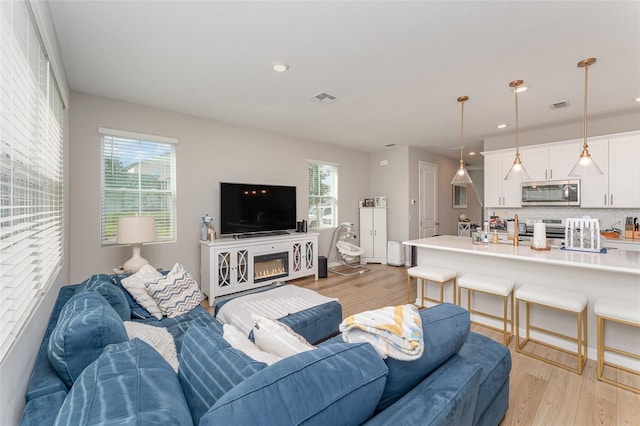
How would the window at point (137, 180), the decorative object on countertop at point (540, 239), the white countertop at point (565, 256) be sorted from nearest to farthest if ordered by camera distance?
the white countertop at point (565, 256) → the decorative object on countertop at point (540, 239) → the window at point (137, 180)

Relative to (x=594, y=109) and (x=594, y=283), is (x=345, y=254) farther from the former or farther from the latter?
(x=594, y=109)

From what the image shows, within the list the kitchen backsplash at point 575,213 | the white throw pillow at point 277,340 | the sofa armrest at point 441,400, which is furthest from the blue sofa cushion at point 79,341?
the kitchen backsplash at point 575,213

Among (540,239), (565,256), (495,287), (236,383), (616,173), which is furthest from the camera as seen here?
(616,173)

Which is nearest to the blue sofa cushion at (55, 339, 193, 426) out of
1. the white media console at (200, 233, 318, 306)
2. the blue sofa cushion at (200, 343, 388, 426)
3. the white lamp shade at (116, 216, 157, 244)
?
the blue sofa cushion at (200, 343, 388, 426)

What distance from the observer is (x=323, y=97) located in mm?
3344

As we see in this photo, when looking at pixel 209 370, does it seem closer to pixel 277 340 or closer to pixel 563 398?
pixel 277 340

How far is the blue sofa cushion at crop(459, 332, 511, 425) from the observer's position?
1.41m

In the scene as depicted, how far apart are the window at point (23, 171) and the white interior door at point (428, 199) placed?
6.15m

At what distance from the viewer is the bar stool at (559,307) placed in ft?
7.30

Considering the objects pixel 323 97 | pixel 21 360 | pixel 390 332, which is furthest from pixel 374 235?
pixel 21 360

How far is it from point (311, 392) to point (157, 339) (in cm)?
133

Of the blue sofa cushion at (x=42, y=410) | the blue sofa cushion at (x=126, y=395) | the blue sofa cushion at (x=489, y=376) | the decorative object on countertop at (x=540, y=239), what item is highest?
the decorative object on countertop at (x=540, y=239)

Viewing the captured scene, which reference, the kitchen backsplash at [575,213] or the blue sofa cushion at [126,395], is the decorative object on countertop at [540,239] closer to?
the kitchen backsplash at [575,213]

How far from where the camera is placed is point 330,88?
10.2ft
